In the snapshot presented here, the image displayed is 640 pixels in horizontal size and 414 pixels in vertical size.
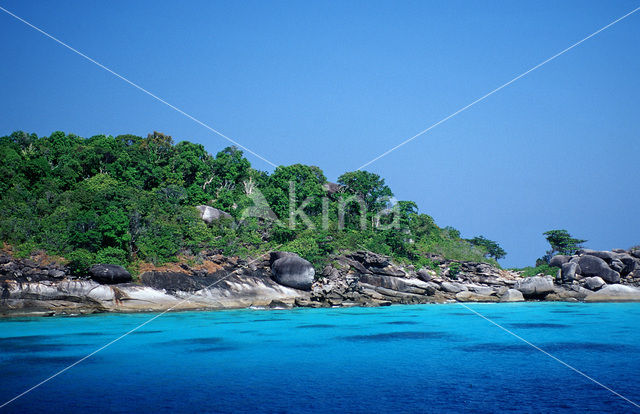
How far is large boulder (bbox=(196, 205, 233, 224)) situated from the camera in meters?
42.3

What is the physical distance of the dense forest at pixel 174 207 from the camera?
31.7 m

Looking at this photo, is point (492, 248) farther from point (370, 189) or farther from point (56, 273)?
point (56, 273)

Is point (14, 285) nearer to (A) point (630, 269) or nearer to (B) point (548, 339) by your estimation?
(B) point (548, 339)

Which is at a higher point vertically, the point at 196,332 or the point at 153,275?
the point at 153,275

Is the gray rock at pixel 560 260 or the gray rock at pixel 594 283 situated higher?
the gray rock at pixel 560 260

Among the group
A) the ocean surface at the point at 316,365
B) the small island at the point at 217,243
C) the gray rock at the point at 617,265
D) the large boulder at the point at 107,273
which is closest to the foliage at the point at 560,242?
the small island at the point at 217,243

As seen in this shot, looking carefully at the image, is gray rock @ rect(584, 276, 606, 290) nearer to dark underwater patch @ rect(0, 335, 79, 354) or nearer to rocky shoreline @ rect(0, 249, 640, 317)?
rocky shoreline @ rect(0, 249, 640, 317)

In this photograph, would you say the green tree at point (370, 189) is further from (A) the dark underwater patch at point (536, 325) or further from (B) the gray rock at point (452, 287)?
(A) the dark underwater patch at point (536, 325)

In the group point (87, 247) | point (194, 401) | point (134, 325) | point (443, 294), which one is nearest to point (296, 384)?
point (194, 401)

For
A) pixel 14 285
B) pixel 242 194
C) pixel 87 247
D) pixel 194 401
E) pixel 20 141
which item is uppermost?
pixel 20 141

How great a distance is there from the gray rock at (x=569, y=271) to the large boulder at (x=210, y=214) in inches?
1238

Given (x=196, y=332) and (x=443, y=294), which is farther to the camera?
(x=443, y=294)

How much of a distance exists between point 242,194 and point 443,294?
22.2 metres

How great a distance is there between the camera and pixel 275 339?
19.8 m
